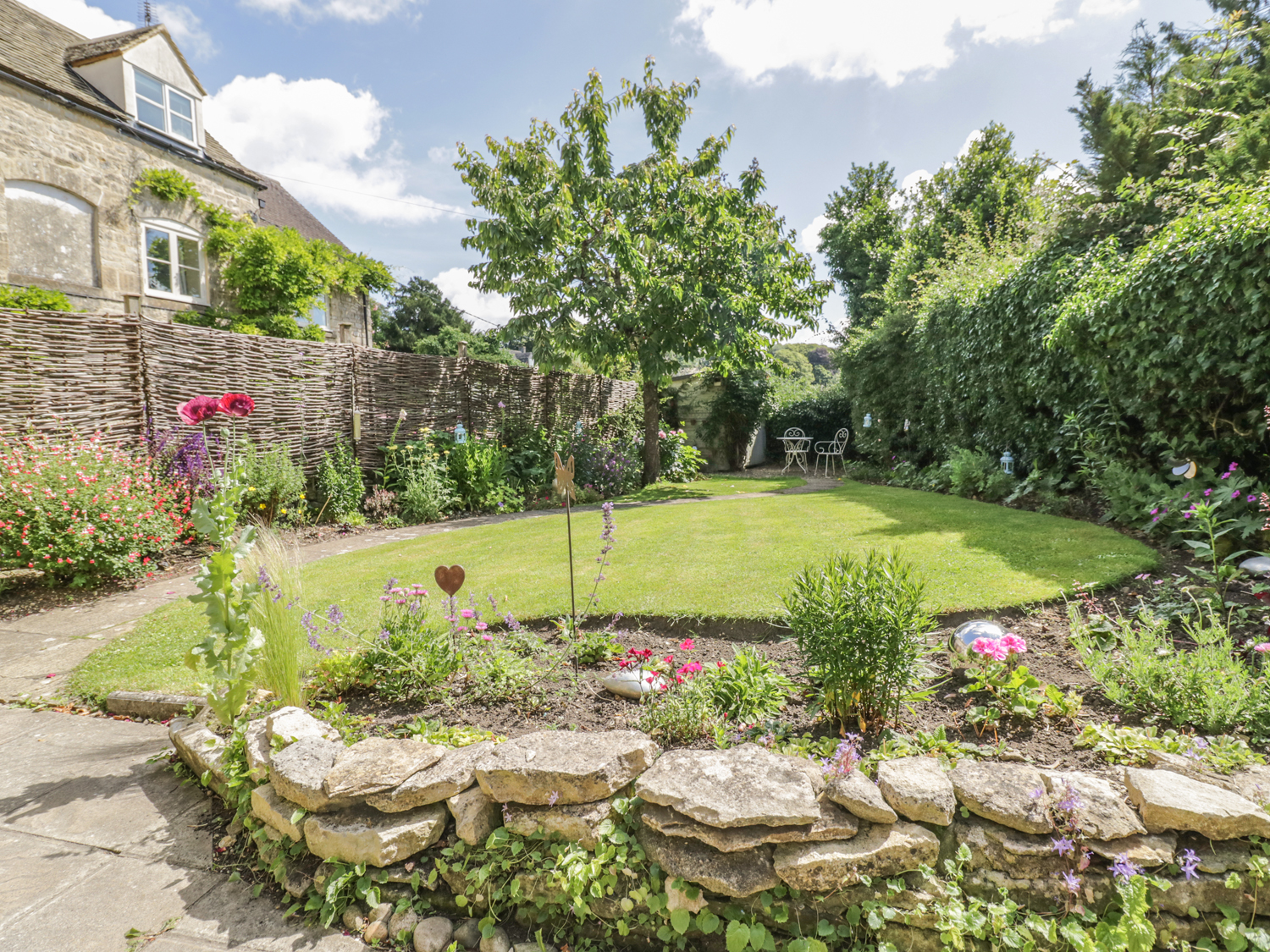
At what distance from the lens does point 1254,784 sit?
1622 millimetres

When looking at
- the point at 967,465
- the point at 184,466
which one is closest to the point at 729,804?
the point at 184,466

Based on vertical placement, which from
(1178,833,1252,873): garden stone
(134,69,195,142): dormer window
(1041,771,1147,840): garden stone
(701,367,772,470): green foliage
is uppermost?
(134,69,195,142): dormer window

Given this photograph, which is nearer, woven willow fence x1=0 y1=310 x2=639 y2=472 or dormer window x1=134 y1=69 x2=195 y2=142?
woven willow fence x1=0 y1=310 x2=639 y2=472

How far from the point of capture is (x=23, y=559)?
4.14 metres

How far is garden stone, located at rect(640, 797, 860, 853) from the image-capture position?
61.8 inches

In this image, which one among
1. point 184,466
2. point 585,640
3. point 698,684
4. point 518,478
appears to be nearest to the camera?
point 698,684

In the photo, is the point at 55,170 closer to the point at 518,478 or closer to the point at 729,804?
the point at 518,478

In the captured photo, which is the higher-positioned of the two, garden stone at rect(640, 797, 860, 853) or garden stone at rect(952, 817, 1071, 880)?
garden stone at rect(640, 797, 860, 853)

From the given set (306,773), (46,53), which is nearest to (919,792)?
(306,773)

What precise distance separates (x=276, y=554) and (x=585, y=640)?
1479 mm

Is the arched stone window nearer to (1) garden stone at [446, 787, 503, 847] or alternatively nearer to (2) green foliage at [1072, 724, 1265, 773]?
(1) garden stone at [446, 787, 503, 847]

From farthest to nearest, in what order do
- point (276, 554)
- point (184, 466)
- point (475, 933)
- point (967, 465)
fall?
1. point (967, 465)
2. point (184, 466)
3. point (276, 554)
4. point (475, 933)

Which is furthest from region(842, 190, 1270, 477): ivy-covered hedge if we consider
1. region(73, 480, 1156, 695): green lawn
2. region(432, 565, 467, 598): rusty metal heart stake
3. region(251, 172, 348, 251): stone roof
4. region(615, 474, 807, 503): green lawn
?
region(251, 172, 348, 251): stone roof

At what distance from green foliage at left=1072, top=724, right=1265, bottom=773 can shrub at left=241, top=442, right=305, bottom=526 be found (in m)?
6.73
